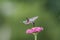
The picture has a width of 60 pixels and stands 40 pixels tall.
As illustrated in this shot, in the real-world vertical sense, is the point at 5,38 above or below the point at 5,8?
below

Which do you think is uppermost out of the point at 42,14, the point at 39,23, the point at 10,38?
the point at 42,14

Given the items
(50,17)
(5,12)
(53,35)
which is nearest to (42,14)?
(50,17)

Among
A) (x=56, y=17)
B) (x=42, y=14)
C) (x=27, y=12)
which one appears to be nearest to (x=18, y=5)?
(x=27, y=12)

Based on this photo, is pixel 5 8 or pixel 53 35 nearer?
pixel 53 35

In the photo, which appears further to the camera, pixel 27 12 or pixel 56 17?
pixel 27 12

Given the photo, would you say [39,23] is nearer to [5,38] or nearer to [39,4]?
[39,4]

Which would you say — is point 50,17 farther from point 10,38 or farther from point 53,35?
point 10,38
